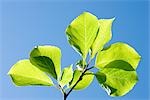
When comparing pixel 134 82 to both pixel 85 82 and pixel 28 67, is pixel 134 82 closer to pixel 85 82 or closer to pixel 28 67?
pixel 85 82

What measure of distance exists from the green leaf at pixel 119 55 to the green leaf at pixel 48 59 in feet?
0.42

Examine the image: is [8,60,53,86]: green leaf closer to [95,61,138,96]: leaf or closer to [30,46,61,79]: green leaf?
[30,46,61,79]: green leaf

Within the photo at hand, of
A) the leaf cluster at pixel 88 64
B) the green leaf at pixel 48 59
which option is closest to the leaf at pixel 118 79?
the leaf cluster at pixel 88 64

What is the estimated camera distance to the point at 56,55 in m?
1.02

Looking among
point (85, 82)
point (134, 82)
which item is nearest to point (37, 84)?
point (85, 82)

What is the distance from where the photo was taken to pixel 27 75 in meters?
1.02

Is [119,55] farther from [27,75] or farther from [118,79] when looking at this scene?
[27,75]

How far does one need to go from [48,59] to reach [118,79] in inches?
9.1

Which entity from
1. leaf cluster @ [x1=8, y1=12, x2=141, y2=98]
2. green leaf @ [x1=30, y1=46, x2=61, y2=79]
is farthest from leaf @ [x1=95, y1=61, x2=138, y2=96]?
green leaf @ [x1=30, y1=46, x2=61, y2=79]

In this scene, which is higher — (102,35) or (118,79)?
(102,35)

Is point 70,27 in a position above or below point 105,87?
above

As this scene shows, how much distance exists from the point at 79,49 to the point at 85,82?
4.7 inches

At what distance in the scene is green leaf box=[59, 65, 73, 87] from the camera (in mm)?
1000

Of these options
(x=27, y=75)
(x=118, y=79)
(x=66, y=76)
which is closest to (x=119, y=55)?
(x=118, y=79)
